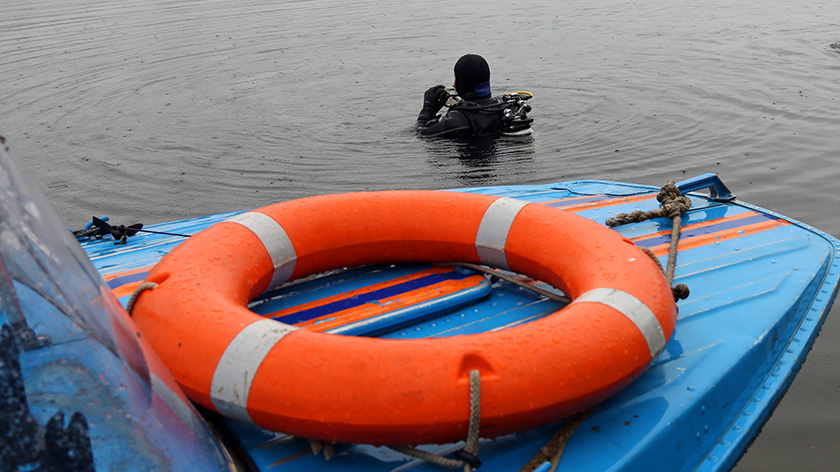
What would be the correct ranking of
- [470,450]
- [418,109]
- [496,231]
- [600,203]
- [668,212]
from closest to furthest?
[470,450], [496,231], [668,212], [600,203], [418,109]

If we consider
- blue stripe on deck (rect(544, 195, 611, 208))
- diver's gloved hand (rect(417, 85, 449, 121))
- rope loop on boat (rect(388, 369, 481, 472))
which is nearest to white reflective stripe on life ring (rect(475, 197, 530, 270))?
rope loop on boat (rect(388, 369, 481, 472))

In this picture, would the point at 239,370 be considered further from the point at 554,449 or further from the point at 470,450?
the point at 554,449

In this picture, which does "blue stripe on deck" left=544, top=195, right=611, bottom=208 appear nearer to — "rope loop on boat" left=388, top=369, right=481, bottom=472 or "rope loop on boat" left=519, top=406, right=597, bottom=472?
"rope loop on boat" left=519, top=406, right=597, bottom=472

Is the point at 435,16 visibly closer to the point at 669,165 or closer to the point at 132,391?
the point at 669,165

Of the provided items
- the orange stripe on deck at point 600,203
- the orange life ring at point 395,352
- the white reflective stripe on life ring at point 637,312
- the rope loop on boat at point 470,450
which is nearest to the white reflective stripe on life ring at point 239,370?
the orange life ring at point 395,352

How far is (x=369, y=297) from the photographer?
281cm

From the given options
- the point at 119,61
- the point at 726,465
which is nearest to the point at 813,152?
the point at 726,465

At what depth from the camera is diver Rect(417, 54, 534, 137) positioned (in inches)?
273

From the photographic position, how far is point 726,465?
89.0 inches

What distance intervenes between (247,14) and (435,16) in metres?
4.07

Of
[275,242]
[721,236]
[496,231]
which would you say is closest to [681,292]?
[496,231]

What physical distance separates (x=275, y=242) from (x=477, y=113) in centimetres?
460

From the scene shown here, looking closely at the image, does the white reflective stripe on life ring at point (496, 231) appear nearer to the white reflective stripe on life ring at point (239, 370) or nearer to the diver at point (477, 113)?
the white reflective stripe on life ring at point (239, 370)

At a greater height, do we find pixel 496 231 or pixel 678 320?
pixel 496 231
